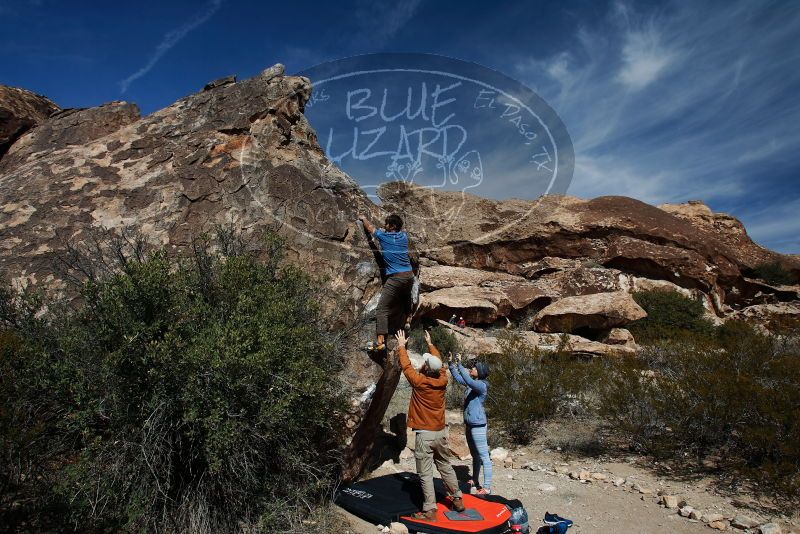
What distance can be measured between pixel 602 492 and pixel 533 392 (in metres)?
3.01

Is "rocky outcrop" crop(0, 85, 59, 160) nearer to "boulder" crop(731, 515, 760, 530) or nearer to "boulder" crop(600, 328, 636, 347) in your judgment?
"boulder" crop(731, 515, 760, 530)

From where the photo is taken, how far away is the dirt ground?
4.93 m

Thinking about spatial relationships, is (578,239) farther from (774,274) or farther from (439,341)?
(439,341)

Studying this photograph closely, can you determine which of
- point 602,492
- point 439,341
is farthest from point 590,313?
point 602,492

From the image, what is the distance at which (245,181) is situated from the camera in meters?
5.61

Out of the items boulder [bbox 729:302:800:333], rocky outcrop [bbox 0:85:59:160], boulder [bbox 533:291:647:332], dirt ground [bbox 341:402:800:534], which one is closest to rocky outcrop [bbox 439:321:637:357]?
boulder [bbox 533:291:647:332]

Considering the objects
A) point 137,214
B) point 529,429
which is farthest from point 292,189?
point 529,429

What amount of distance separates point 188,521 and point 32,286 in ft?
8.47

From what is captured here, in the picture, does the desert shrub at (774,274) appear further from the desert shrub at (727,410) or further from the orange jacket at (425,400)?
the orange jacket at (425,400)

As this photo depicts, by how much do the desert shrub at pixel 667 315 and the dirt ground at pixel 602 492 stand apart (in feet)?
38.0

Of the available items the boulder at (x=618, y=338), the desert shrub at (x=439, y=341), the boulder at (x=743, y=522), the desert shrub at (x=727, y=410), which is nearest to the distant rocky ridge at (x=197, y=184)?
the boulder at (x=743, y=522)

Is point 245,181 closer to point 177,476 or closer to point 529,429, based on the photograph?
point 177,476

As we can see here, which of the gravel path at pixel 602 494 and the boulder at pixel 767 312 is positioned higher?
the boulder at pixel 767 312

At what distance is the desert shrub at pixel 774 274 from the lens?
2453 cm
